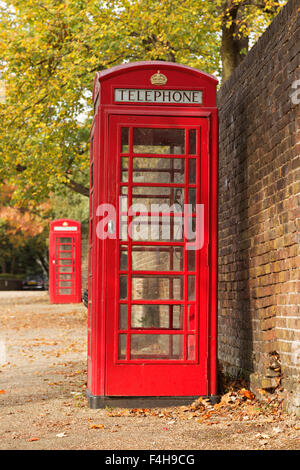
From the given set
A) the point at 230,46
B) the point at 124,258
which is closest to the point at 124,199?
the point at 124,258

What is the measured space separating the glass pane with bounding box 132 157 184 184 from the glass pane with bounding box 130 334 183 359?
4.44 ft

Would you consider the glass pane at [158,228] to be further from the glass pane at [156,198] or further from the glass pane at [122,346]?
the glass pane at [122,346]

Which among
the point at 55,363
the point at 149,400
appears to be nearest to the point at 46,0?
the point at 55,363

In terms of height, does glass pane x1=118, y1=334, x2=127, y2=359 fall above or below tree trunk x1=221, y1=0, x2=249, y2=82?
below

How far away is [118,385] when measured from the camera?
20.2 ft

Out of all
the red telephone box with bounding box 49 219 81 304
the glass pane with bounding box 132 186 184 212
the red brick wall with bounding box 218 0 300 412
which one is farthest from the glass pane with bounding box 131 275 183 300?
the red telephone box with bounding box 49 219 81 304

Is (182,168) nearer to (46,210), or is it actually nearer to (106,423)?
(106,423)

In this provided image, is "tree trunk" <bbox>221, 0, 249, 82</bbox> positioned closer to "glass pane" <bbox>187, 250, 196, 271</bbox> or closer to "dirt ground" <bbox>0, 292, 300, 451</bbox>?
"dirt ground" <bbox>0, 292, 300, 451</bbox>

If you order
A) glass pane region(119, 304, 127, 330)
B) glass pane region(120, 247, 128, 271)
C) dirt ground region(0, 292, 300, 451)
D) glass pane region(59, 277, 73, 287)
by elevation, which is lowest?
dirt ground region(0, 292, 300, 451)

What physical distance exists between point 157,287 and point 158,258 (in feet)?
0.87

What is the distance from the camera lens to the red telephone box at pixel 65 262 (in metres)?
23.0

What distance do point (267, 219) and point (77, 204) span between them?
80.9 ft

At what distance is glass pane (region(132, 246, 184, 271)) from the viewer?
20.4 feet
